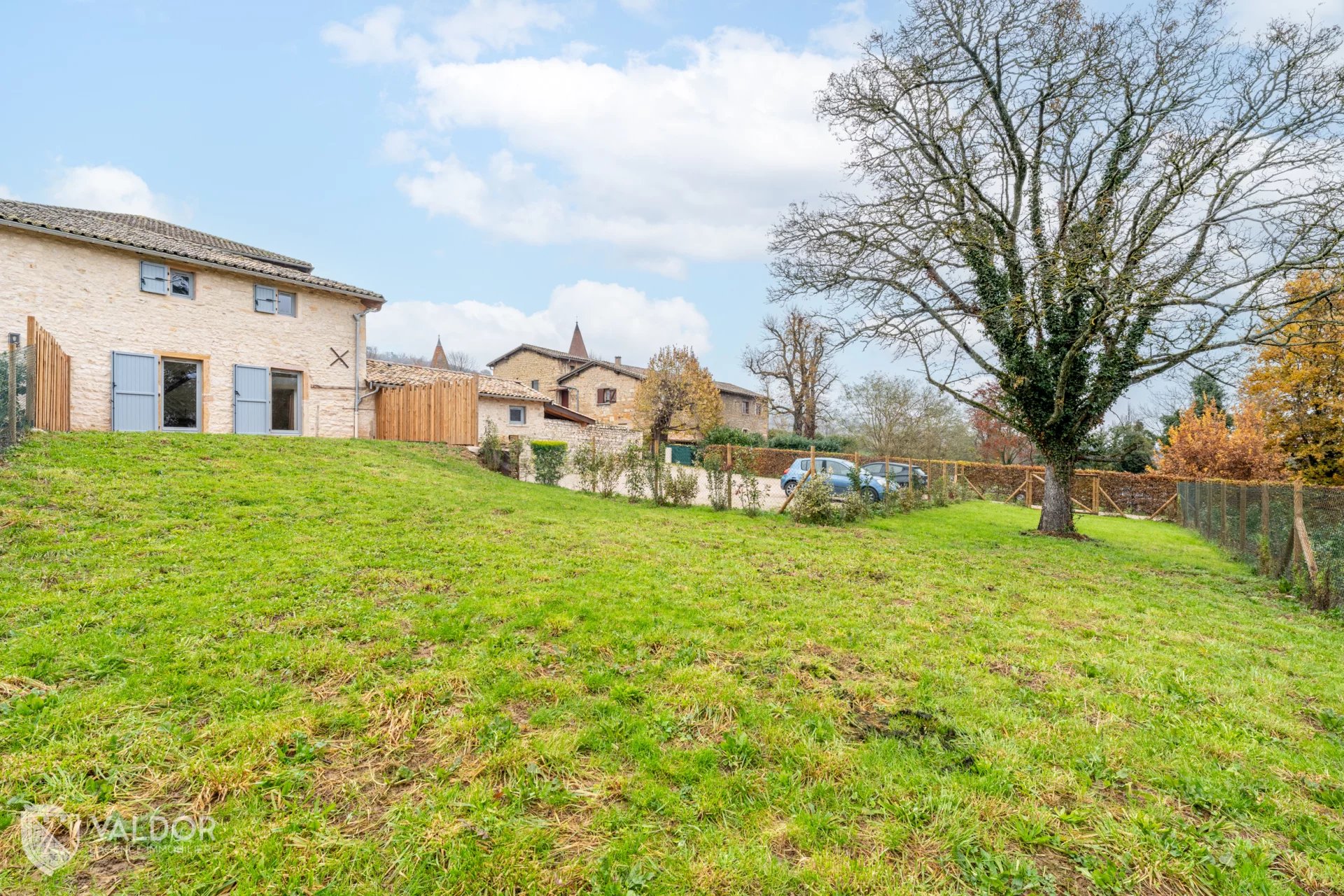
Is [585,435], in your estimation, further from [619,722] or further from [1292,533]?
[619,722]

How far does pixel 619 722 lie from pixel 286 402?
1799cm

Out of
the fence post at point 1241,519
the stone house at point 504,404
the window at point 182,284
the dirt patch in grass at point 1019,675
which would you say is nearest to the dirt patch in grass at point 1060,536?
the fence post at point 1241,519

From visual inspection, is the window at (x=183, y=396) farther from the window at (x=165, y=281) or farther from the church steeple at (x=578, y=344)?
the church steeple at (x=578, y=344)

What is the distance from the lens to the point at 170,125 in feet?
39.5

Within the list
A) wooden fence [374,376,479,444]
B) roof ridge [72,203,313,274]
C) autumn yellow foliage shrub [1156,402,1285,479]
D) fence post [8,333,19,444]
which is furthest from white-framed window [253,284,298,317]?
autumn yellow foliage shrub [1156,402,1285,479]

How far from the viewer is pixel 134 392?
1355cm

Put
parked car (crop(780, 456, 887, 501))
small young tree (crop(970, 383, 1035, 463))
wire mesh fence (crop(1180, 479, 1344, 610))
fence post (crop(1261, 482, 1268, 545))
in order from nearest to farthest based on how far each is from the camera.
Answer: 1. wire mesh fence (crop(1180, 479, 1344, 610))
2. fence post (crop(1261, 482, 1268, 545))
3. parked car (crop(780, 456, 887, 501))
4. small young tree (crop(970, 383, 1035, 463))

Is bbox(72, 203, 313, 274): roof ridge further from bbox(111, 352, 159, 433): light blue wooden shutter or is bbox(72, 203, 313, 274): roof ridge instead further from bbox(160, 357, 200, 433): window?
bbox(111, 352, 159, 433): light blue wooden shutter

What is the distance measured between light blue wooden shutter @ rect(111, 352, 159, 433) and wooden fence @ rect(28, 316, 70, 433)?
1215mm

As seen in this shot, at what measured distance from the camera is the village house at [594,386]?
36.2 m

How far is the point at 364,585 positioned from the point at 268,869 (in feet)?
11.4

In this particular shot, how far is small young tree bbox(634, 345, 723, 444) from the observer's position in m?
30.2

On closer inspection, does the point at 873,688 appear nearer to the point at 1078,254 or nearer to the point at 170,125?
the point at 1078,254

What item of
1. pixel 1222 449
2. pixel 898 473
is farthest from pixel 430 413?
pixel 1222 449
